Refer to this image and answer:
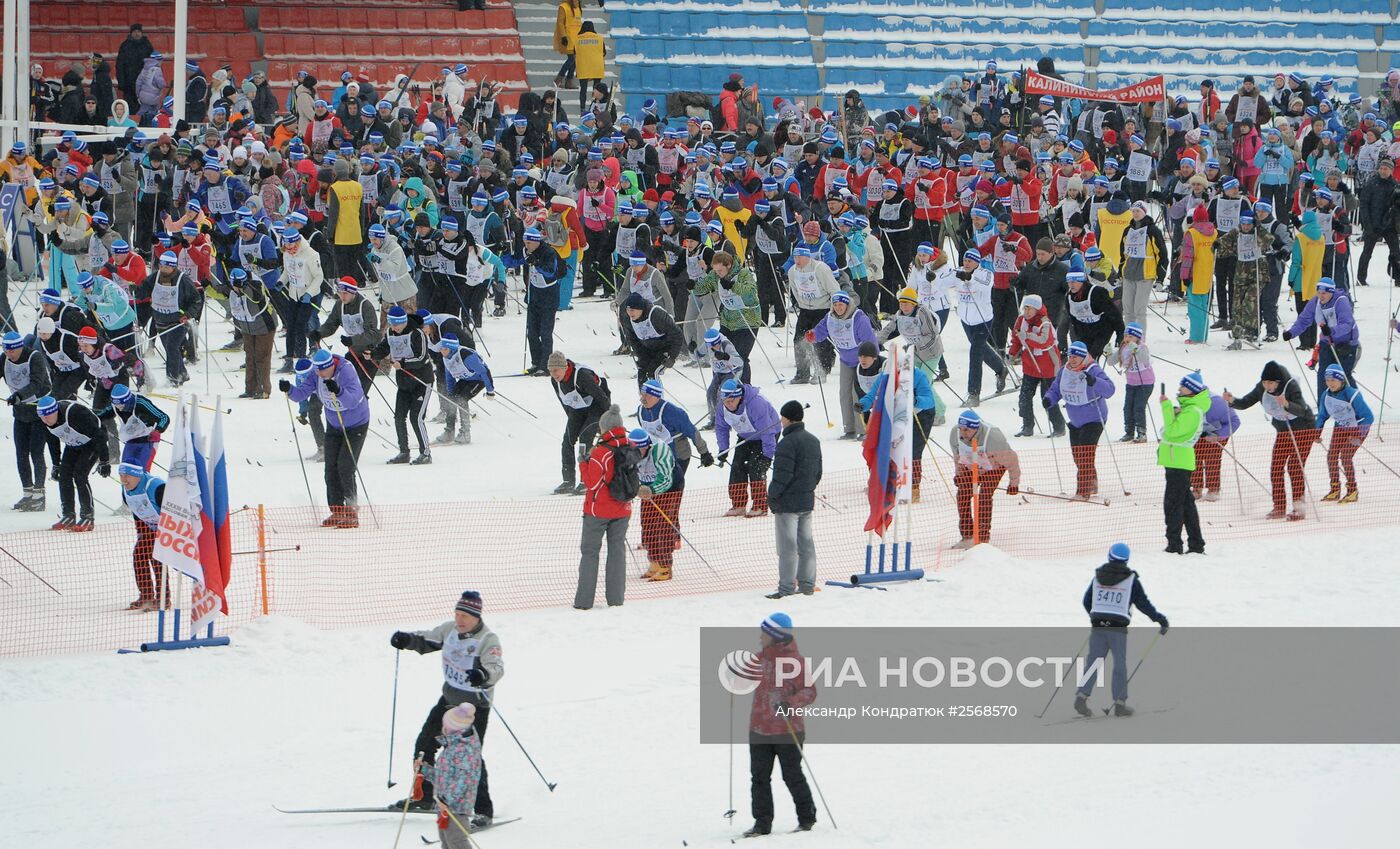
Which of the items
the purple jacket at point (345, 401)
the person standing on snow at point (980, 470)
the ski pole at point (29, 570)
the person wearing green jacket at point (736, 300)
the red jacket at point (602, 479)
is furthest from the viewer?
the person wearing green jacket at point (736, 300)

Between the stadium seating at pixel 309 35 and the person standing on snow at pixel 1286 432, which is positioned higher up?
the stadium seating at pixel 309 35

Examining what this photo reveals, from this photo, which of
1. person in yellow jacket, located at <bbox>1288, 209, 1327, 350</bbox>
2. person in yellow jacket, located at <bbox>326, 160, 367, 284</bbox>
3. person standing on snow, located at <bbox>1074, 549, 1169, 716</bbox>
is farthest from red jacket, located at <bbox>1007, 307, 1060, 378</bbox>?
person in yellow jacket, located at <bbox>326, 160, 367, 284</bbox>

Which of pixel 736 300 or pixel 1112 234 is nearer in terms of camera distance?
pixel 736 300

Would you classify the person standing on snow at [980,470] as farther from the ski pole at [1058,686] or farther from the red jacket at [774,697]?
the red jacket at [774,697]

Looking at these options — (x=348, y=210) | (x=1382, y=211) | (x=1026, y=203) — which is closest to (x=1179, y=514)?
(x=1026, y=203)

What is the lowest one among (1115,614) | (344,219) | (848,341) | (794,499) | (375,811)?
(375,811)

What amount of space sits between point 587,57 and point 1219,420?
15.8 m

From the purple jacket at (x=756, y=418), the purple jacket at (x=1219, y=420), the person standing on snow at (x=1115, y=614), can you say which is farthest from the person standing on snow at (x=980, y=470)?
the person standing on snow at (x=1115, y=614)

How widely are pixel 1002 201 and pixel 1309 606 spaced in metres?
10.3

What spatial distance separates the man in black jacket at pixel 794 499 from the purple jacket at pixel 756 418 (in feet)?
5.04

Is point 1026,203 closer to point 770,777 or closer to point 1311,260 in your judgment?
point 1311,260

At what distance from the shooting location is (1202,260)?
21078mm

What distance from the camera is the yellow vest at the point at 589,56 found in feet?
95.3

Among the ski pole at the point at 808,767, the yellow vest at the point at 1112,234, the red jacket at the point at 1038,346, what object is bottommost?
the ski pole at the point at 808,767
